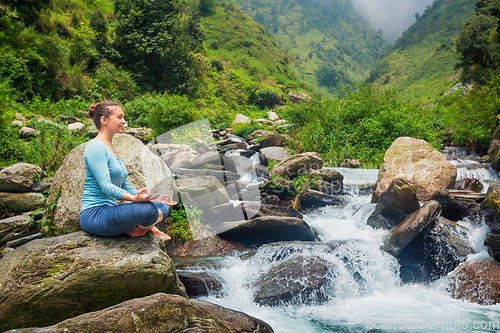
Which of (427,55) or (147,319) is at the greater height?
(427,55)

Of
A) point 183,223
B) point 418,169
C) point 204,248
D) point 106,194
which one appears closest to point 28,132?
point 183,223

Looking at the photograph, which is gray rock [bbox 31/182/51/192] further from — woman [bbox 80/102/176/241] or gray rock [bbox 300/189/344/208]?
gray rock [bbox 300/189/344/208]

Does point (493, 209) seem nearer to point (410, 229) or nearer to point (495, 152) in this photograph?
point (410, 229)

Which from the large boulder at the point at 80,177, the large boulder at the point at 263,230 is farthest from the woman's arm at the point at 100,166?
the large boulder at the point at 263,230

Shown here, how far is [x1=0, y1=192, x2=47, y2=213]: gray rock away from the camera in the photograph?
6.23 meters

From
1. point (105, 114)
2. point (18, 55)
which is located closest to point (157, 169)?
point (105, 114)

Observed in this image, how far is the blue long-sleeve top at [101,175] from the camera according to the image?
2.67 metres

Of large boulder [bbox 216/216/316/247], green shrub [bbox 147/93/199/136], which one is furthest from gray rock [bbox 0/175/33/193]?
green shrub [bbox 147/93/199/136]

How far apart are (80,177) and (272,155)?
1037 centimetres

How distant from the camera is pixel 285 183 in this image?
10.0m

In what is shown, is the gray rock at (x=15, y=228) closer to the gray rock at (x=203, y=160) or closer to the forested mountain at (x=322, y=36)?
the gray rock at (x=203, y=160)

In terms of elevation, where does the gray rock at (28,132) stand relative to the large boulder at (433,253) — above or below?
above

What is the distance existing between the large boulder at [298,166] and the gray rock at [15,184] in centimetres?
754

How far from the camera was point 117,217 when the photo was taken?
9.51 ft
